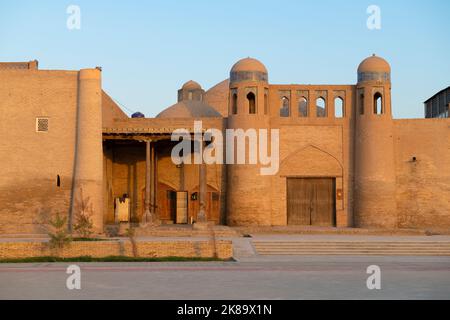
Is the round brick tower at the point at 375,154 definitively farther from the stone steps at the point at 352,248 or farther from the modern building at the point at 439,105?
the modern building at the point at 439,105

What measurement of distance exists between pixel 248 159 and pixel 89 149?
6.09 meters

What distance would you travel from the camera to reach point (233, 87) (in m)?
27.4

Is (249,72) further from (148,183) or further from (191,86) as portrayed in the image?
(191,86)

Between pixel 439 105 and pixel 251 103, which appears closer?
pixel 251 103

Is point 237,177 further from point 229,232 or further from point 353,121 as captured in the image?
point 353,121

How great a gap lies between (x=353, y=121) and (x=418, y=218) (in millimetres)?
4466

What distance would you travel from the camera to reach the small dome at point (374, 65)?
27.1 meters

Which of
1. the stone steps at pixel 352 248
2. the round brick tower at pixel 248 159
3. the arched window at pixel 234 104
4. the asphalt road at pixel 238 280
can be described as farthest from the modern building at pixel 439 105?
the asphalt road at pixel 238 280

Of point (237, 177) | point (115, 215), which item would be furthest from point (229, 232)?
point (115, 215)

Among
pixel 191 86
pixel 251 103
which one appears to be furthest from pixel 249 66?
pixel 191 86

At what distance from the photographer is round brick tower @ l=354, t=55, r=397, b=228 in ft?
87.9

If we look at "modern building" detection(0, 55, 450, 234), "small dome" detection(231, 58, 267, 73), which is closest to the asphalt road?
"modern building" detection(0, 55, 450, 234)

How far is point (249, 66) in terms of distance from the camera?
27.1 m

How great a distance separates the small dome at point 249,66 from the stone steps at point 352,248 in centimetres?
885
